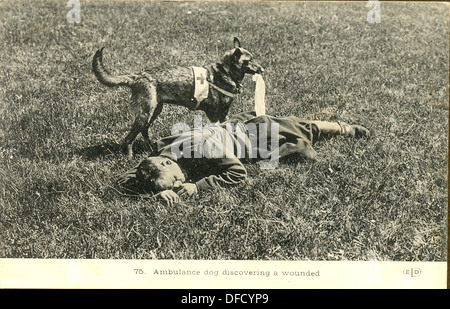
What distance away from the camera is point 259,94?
4910 mm

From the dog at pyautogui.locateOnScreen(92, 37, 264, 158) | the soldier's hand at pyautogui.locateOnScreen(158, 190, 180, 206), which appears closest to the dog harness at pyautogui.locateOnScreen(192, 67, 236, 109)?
the dog at pyautogui.locateOnScreen(92, 37, 264, 158)

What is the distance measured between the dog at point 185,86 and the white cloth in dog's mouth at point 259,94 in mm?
84

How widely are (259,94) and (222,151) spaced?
85 centimetres

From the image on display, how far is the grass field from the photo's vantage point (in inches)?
171

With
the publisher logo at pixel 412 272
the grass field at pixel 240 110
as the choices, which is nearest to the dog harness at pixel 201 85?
the grass field at pixel 240 110

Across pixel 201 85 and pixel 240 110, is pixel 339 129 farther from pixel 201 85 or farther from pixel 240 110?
pixel 201 85

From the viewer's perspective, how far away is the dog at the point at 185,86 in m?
4.65

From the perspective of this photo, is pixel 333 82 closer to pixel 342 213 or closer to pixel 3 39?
pixel 342 213

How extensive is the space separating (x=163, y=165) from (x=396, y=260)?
249 cm

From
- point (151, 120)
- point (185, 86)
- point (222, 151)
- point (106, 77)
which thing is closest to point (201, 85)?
point (185, 86)

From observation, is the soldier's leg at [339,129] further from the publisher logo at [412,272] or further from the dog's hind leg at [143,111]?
the dog's hind leg at [143,111]

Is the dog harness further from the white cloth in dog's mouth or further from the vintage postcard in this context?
the white cloth in dog's mouth
